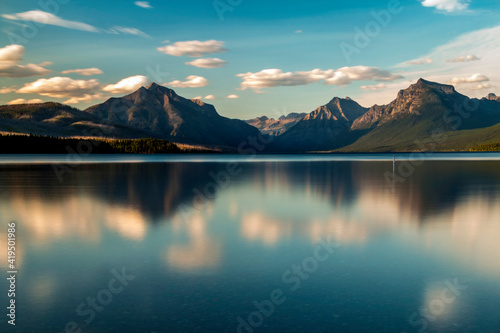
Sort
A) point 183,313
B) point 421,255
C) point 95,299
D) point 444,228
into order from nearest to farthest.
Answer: point 183,313 → point 95,299 → point 421,255 → point 444,228

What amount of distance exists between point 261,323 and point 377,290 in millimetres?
4565

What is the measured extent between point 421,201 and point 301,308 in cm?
2867

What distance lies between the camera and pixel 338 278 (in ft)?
49.2

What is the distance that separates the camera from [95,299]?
12.8 m

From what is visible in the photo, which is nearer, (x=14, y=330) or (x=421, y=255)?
(x=14, y=330)

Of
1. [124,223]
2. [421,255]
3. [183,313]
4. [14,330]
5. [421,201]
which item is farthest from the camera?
[421,201]

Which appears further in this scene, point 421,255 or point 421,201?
point 421,201

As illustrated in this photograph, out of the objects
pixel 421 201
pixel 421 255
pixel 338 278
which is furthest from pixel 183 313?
pixel 421 201

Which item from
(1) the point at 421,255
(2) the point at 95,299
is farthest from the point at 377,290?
(2) the point at 95,299

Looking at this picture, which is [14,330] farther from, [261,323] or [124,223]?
[124,223]

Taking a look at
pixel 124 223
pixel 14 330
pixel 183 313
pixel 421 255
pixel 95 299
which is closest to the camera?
pixel 14 330

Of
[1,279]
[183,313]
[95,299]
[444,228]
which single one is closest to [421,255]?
[444,228]

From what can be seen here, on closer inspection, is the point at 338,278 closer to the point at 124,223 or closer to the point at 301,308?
the point at 301,308

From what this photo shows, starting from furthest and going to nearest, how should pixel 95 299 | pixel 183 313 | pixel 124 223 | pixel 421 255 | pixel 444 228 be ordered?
1. pixel 124 223
2. pixel 444 228
3. pixel 421 255
4. pixel 95 299
5. pixel 183 313
